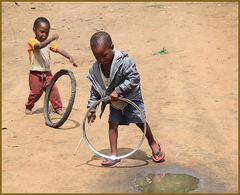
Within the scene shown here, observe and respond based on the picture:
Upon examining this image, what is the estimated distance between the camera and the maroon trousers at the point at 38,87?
7973mm

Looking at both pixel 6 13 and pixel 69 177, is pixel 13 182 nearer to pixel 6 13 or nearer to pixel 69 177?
pixel 69 177

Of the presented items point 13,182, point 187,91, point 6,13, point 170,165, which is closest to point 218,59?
point 187,91

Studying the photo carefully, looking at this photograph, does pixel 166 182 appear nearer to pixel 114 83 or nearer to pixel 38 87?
pixel 114 83

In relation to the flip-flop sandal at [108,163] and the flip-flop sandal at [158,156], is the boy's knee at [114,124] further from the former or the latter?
the flip-flop sandal at [158,156]

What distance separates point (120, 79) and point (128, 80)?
102mm

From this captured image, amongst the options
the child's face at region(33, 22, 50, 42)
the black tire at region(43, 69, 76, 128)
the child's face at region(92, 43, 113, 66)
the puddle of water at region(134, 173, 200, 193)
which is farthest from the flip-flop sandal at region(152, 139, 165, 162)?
the child's face at region(33, 22, 50, 42)

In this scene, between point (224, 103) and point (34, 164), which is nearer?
point (34, 164)

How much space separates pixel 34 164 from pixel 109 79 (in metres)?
1.29

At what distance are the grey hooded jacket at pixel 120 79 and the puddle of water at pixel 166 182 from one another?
A: 0.90m

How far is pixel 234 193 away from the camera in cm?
498

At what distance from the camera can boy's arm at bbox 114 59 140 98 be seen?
5.49 metres

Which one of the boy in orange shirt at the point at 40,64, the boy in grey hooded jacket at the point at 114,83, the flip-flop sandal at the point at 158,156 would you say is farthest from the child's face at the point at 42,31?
the flip-flop sandal at the point at 158,156

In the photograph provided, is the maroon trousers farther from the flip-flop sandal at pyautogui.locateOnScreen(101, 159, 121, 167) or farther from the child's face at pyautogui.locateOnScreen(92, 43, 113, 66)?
the child's face at pyautogui.locateOnScreen(92, 43, 113, 66)

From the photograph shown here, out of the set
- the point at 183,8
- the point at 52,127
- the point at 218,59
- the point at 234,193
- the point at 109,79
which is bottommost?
the point at 234,193
